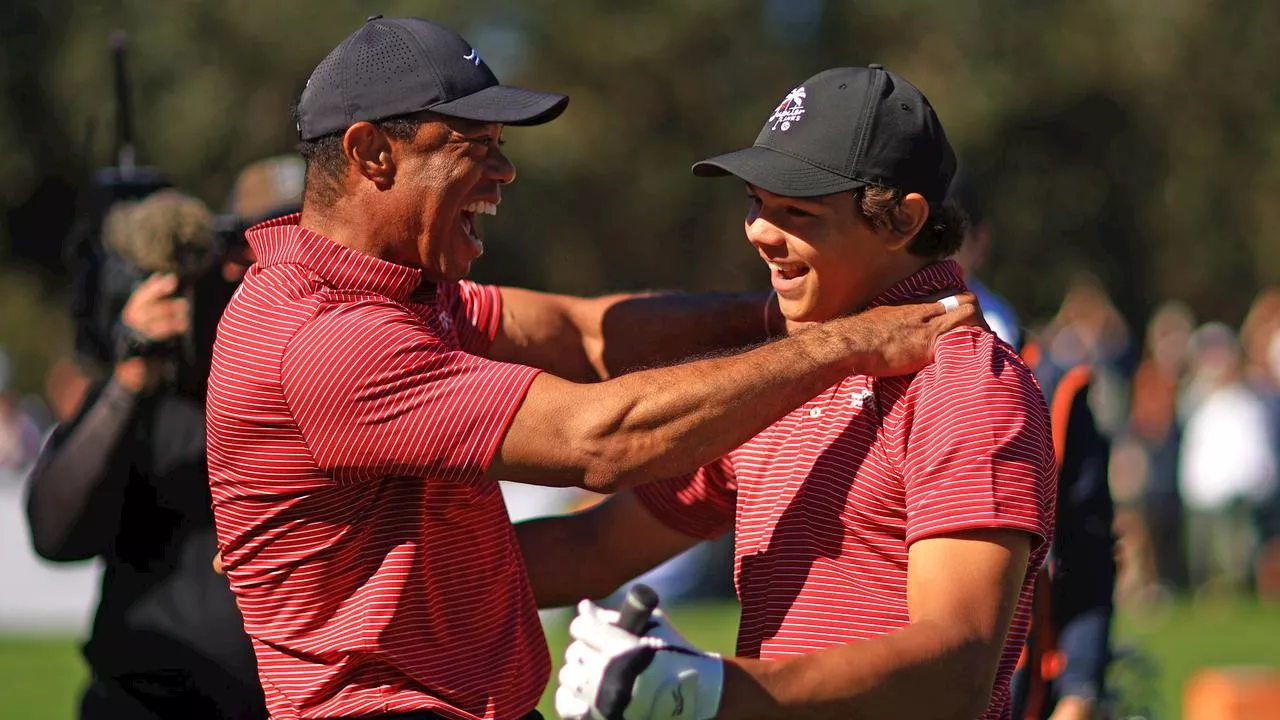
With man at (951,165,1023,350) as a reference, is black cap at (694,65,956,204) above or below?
above

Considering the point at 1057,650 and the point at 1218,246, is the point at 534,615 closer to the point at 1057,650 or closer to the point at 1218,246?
the point at 1057,650

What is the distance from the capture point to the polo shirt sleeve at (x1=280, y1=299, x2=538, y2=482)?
3.38 meters

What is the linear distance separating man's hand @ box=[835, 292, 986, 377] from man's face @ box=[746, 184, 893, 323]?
121 mm

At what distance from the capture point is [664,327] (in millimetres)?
4609

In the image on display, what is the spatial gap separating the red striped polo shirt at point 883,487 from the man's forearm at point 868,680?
0.84ft

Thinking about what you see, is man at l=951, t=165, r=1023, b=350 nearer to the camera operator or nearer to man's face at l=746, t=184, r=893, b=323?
man's face at l=746, t=184, r=893, b=323

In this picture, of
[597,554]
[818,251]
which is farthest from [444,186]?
[597,554]

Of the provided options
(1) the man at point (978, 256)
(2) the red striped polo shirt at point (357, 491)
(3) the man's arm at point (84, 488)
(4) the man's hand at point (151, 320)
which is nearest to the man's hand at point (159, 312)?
(4) the man's hand at point (151, 320)

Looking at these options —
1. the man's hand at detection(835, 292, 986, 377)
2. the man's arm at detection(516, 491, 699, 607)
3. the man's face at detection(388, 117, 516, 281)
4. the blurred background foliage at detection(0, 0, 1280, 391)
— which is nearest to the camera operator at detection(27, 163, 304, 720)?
the man's arm at detection(516, 491, 699, 607)

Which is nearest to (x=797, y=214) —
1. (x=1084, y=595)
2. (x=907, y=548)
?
(x=907, y=548)

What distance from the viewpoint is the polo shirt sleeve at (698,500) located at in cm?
414

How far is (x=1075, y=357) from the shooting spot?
16.7 meters

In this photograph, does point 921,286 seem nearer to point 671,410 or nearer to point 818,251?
point 818,251

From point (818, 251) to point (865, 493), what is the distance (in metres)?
0.55
